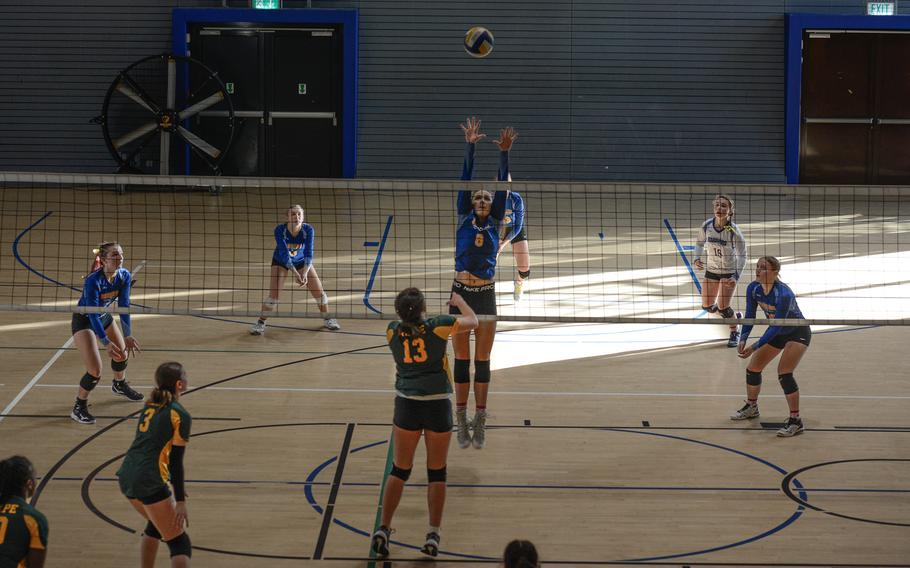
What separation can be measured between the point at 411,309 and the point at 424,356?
0.30 meters

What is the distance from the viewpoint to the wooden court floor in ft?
21.8

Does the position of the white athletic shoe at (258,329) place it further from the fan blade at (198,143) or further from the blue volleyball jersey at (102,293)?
the fan blade at (198,143)

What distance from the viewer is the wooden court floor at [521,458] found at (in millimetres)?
6645

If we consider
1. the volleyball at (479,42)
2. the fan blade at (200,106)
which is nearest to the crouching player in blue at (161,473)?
the volleyball at (479,42)

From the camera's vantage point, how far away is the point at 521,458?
26.6 ft

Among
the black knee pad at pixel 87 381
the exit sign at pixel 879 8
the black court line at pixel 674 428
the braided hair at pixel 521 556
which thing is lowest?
the black court line at pixel 674 428

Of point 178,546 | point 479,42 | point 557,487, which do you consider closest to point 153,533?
point 178,546

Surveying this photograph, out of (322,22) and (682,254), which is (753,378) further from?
(322,22)

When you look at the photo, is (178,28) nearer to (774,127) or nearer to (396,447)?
(774,127)

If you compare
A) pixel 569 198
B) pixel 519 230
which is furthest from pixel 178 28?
pixel 519 230

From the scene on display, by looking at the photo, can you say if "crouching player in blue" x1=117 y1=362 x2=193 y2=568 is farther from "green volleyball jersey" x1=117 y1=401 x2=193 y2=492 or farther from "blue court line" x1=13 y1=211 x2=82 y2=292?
"blue court line" x1=13 y1=211 x2=82 y2=292

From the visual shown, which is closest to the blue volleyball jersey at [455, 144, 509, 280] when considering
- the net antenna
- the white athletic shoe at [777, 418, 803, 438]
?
the white athletic shoe at [777, 418, 803, 438]

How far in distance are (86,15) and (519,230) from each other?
45.3ft

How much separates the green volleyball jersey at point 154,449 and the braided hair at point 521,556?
236 cm
